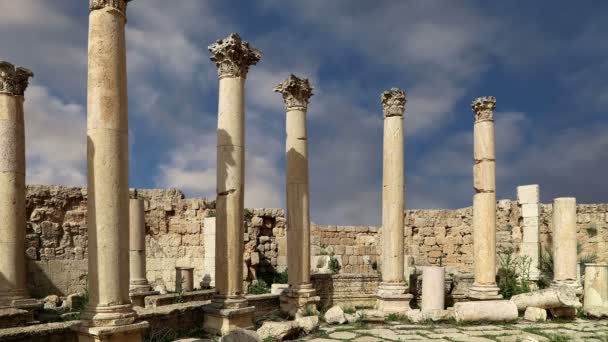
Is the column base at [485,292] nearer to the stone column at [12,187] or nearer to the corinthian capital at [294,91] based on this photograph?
the corinthian capital at [294,91]

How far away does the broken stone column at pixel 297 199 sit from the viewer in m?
13.9

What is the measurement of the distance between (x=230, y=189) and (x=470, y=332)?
19.9ft

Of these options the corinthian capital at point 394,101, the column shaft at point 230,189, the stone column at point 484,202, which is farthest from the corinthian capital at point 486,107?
the column shaft at point 230,189

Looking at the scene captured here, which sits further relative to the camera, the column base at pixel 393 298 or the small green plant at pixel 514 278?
the small green plant at pixel 514 278

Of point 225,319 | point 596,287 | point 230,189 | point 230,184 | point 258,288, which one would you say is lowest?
point 258,288

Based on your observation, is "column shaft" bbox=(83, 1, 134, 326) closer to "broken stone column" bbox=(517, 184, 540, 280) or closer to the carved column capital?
the carved column capital

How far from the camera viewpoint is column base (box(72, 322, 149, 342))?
297 inches

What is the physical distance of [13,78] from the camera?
12.7 metres

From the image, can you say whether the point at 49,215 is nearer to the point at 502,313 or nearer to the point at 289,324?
the point at 289,324

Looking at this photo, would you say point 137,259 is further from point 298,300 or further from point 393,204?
point 393,204

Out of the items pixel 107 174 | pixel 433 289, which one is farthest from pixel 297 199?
pixel 107 174

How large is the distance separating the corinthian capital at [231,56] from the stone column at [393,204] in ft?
17.4

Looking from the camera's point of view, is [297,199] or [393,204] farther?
[393,204]

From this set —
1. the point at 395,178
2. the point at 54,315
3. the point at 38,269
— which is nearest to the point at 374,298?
the point at 395,178
